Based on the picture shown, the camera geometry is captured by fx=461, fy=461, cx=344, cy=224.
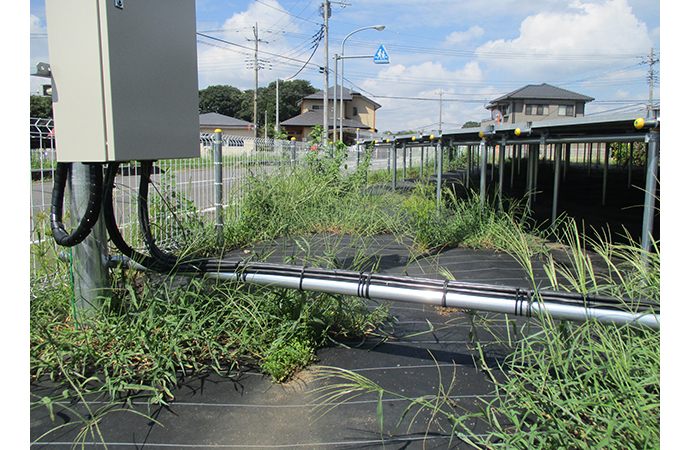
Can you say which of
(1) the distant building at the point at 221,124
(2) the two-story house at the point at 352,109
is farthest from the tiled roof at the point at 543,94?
(1) the distant building at the point at 221,124

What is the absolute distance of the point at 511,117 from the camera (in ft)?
164

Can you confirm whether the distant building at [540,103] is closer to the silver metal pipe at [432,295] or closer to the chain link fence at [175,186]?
the chain link fence at [175,186]

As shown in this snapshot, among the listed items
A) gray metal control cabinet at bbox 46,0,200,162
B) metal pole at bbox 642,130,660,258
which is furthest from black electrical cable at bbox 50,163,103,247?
metal pole at bbox 642,130,660,258

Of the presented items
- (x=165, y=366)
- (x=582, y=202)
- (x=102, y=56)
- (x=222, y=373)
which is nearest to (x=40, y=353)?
(x=165, y=366)

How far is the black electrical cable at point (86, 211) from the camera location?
2570 mm

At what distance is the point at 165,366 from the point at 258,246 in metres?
3.74

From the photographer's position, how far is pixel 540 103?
50.9 metres

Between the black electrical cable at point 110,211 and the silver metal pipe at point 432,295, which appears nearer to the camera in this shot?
the silver metal pipe at point 432,295

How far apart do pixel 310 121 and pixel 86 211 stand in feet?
174

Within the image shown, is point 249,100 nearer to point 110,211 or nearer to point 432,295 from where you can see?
point 110,211

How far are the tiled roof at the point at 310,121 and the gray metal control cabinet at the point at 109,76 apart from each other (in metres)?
48.9

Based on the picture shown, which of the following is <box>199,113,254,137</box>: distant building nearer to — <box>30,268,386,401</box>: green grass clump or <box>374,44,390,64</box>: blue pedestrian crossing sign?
<box>374,44,390,64</box>: blue pedestrian crossing sign

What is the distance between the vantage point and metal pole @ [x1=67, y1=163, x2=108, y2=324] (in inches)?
119

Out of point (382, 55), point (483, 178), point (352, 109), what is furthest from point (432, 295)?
point (352, 109)
